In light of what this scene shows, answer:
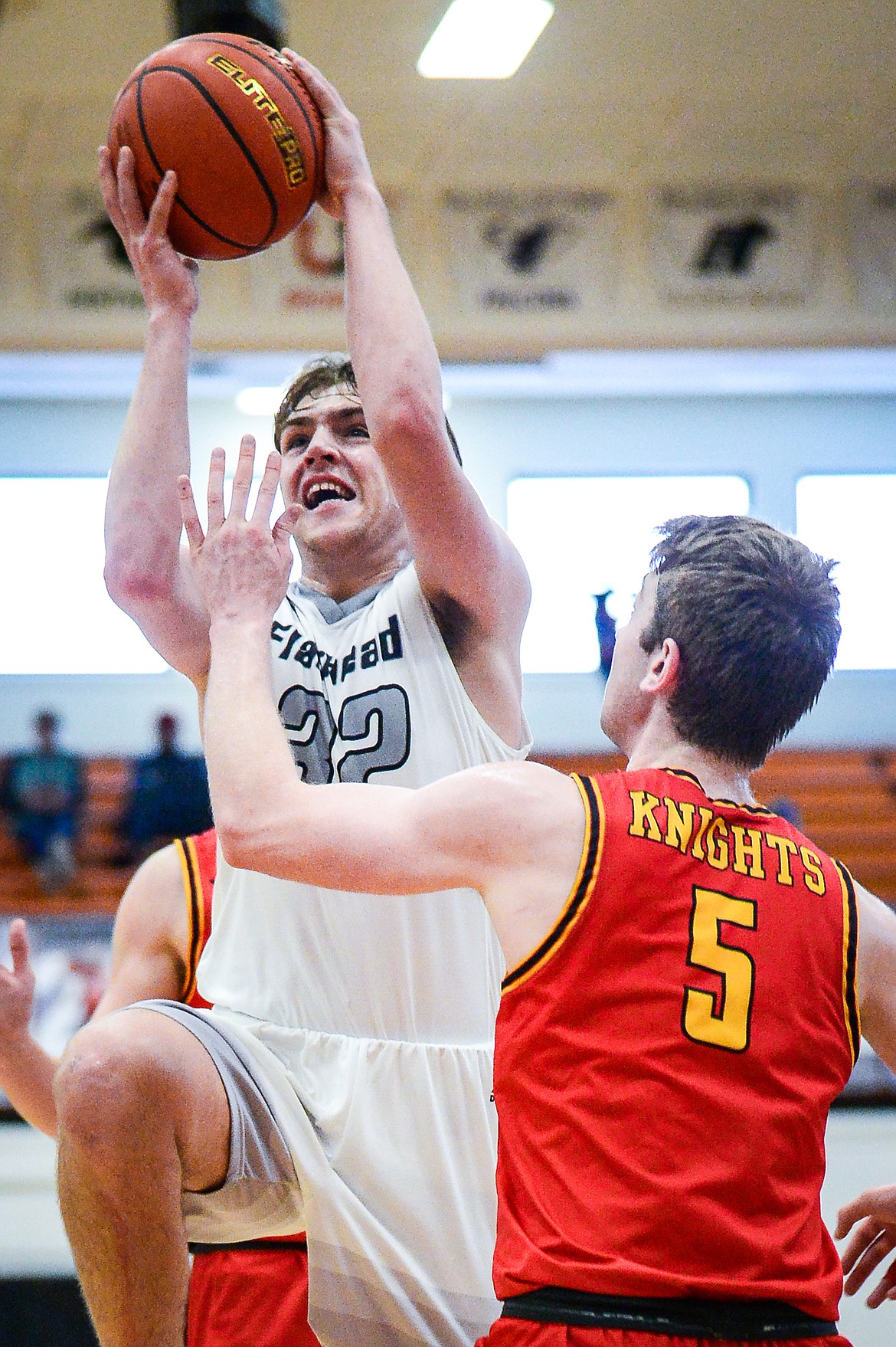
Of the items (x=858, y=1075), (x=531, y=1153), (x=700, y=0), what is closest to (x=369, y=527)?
(x=531, y=1153)

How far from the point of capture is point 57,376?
12664mm

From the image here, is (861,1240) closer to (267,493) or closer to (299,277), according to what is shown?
(267,493)

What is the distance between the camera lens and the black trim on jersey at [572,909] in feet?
5.75

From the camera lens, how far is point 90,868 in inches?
485

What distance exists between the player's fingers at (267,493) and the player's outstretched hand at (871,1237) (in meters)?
1.39

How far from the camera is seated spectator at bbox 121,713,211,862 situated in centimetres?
1129

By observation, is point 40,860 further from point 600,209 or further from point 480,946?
point 480,946

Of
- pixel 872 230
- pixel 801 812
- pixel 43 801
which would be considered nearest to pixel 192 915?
pixel 872 230

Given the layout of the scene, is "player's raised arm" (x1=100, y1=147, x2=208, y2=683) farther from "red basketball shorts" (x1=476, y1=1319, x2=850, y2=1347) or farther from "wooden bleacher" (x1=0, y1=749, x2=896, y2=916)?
"wooden bleacher" (x1=0, y1=749, x2=896, y2=916)

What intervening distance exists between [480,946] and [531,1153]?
884 millimetres

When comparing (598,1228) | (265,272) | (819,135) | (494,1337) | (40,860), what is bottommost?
(40,860)

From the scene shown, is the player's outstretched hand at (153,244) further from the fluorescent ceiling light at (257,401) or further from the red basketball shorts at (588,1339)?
the fluorescent ceiling light at (257,401)

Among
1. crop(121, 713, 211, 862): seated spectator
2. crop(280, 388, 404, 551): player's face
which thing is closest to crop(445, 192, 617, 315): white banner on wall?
crop(121, 713, 211, 862): seated spectator

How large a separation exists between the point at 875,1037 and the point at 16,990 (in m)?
1.82
